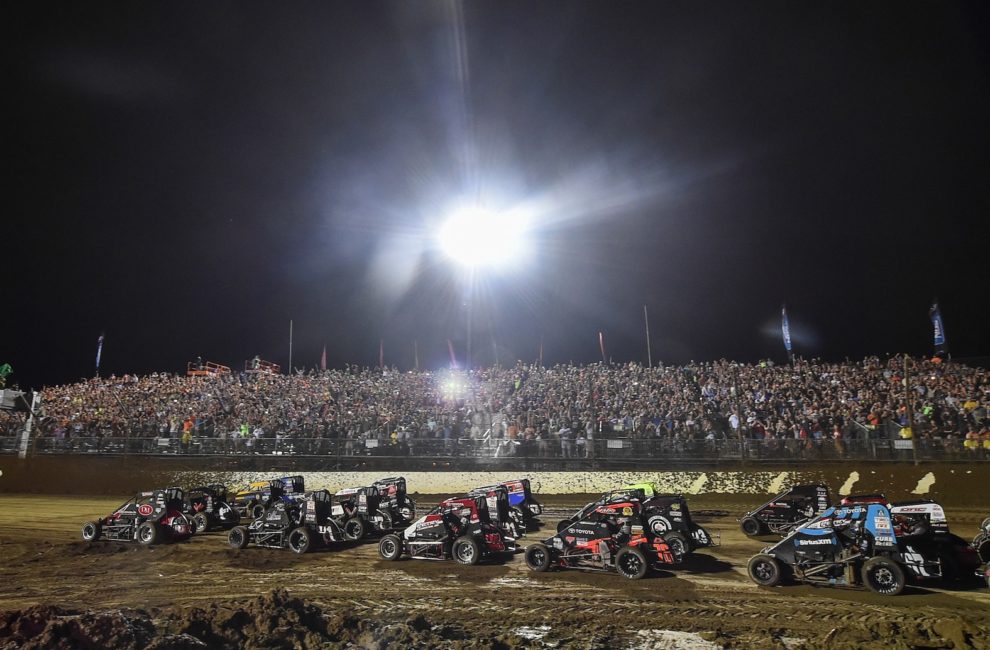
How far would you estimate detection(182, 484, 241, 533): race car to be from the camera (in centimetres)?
1694

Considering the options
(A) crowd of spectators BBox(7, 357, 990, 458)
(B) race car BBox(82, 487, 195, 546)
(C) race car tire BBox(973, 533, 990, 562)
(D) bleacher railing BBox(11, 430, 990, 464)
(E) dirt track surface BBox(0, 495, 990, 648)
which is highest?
(A) crowd of spectators BBox(7, 357, 990, 458)

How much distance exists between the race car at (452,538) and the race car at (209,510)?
21.0 feet

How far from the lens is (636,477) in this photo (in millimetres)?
22016

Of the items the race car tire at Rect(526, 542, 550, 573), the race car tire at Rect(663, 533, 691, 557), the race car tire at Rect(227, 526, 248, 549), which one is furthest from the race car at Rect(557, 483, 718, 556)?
the race car tire at Rect(227, 526, 248, 549)

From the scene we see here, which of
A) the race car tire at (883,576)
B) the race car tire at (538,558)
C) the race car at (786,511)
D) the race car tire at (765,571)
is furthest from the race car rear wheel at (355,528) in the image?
the race car tire at (883,576)

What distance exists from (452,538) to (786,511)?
868cm

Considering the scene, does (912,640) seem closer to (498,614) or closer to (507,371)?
(498,614)

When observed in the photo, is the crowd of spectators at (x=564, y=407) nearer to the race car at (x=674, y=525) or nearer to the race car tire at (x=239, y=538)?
the race car at (x=674, y=525)

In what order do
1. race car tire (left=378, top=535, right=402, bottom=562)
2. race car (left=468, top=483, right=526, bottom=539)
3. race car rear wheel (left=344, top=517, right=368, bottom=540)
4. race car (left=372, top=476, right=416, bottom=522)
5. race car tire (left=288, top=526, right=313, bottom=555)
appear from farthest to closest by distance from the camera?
race car (left=372, top=476, right=416, bottom=522), race car rear wheel (left=344, top=517, right=368, bottom=540), race car tire (left=288, top=526, right=313, bottom=555), race car (left=468, top=483, right=526, bottom=539), race car tire (left=378, top=535, right=402, bottom=562)

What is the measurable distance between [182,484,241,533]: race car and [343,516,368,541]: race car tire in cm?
410

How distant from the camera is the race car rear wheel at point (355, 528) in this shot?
15.3m

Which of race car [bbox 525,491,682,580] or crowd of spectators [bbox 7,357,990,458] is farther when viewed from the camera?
crowd of spectators [bbox 7,357,990,458]

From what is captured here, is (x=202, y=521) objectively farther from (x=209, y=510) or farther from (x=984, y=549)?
(x=984, y=549)

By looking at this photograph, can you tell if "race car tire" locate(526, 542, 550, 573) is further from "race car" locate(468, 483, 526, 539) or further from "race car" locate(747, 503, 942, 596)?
"race car" locate(747, 503, 942, 596)
